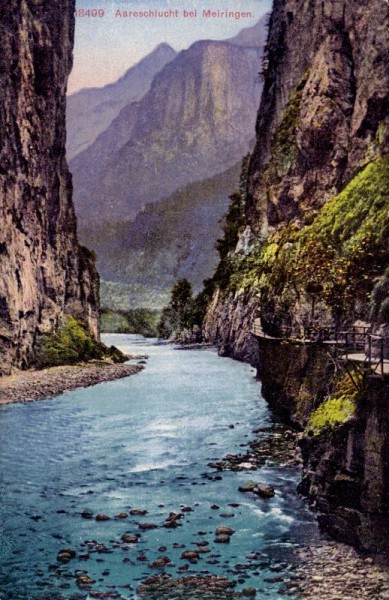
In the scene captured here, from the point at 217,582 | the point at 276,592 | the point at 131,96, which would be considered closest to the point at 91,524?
the point at 217,582

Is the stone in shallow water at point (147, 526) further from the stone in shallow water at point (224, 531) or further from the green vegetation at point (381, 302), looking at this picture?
the green vegetation at point (381, 302)

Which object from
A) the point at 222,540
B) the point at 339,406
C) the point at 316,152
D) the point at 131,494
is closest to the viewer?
the point at 222,540

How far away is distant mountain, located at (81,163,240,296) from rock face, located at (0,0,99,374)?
1612 cm

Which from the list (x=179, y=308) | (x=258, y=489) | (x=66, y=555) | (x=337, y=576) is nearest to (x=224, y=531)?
(x=258, y=489)

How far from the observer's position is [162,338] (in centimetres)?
8944

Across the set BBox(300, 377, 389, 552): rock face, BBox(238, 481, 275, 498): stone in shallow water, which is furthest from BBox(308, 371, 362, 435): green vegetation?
BBox(238, 481, 275, 498): stone in shallow water

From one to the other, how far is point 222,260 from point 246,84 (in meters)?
34.9

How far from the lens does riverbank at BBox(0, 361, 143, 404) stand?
1537 inches

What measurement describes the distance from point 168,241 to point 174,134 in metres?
46.5

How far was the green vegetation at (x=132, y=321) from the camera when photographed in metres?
93.1

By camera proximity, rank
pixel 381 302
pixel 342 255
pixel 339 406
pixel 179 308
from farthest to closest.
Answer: pixel 179 308
pixel 342 255
pixel 381 302
pixel 339 406

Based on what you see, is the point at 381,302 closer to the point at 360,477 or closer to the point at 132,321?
the point at 360,477

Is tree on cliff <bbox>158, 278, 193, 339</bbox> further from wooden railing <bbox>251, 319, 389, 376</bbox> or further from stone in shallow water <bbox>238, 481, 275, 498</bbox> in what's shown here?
stone in shallow water <bbox>238, 481, 275, 498</bbox>

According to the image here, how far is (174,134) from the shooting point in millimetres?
41125
